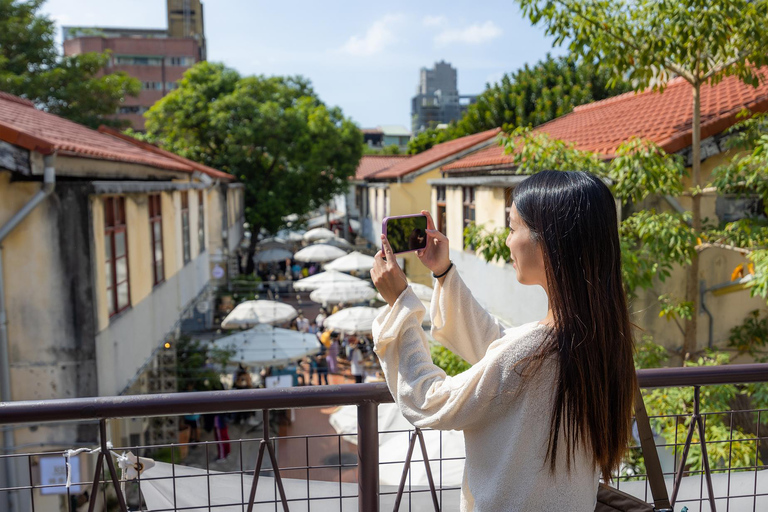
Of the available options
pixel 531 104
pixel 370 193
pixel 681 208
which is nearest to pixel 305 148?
pixel 370 193

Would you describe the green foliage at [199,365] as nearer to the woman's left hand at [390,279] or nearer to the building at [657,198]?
the building at [657,198]

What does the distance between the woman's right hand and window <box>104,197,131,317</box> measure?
7.22 meters

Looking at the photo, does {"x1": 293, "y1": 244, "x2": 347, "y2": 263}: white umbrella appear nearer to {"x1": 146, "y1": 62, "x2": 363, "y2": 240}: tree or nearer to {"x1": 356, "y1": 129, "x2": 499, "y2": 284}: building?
{"x1": 146, "y1": 62, "x2": 363, "y2": 240}: tree

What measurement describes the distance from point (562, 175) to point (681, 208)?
5.83m

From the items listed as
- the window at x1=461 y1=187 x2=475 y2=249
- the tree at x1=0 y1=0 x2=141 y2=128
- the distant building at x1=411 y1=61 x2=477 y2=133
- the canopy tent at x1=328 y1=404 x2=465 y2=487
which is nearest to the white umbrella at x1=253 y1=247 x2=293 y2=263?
the tree at x1=0 y1=0 x2=141 y2=128

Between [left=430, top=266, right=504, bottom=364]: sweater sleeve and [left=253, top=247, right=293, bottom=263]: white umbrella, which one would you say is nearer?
[left=430, top=266, right=504, bottom=364]: sweater sleeve

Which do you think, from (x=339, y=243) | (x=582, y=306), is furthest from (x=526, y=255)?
(x=339, y=243)

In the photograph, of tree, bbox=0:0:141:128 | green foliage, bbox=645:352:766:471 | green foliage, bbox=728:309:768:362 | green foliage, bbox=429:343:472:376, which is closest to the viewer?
green foliage, bbox=645:352:766:471

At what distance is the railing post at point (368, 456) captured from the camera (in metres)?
2.03

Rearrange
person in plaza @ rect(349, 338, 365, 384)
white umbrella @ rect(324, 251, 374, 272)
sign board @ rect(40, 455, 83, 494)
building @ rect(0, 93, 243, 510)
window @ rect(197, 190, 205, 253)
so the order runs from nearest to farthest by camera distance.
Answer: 1. sign board @ rect(40, 455, 83, 494)
2. building @ rect(0, 93, 243, 510)
3. person in plaza @ rect(349, 338, 365, 384)
4. window @ rect(197, 190, 205, 253)
5. white umbrella @ rect(324, 251, 374, 272)

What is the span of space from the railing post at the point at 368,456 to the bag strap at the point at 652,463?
30.3 inches

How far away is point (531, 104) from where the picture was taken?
25.9m

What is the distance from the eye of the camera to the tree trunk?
6.14 meters

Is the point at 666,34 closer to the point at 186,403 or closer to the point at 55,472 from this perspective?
the point at 186,403
